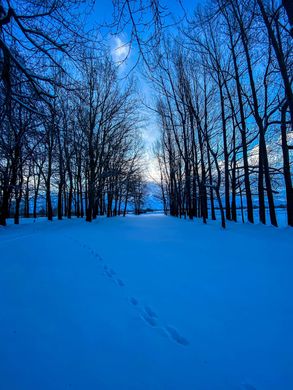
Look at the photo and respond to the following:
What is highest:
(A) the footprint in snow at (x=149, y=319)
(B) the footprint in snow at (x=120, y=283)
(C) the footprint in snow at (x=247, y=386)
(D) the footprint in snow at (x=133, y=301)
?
(B) the footprint in snow at (x=120, y=283)

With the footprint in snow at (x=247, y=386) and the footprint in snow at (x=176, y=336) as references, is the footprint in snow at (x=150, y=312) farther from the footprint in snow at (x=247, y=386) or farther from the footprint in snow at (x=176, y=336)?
the footprint in snow at (x=247, y=386)

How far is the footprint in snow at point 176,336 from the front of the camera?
1.89 metres

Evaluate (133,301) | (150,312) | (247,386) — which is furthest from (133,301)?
(247,386)

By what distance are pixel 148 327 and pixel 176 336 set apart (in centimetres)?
30

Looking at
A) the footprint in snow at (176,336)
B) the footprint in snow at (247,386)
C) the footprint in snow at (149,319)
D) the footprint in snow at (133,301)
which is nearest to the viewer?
the footprint in snow at (247,386)

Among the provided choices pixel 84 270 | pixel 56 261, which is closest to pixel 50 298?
pixel 84 270

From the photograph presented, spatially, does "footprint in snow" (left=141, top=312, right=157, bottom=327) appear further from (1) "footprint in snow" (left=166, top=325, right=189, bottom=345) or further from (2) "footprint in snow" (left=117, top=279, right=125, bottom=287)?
(2) "footprint in snow" (left=117, top=279, right=125, bottom=287)

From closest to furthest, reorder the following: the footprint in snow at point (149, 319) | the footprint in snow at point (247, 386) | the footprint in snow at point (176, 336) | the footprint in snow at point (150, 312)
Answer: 1. the footprint in snow at point (247, 386)
2. the footprint in snow at point (176, 336)
3. the footprint in snow at point (149, 319)
4. the footprint in snow at point (150, 312)

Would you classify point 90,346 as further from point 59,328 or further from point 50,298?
point 50,298

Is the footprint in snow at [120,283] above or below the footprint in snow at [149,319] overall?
above

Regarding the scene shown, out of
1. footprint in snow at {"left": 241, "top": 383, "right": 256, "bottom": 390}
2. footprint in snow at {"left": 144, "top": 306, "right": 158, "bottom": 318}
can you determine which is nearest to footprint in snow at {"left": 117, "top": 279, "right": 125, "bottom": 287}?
footprint in snow at {"left": 144, "top": 306, "right": 158, "bottom": 318}

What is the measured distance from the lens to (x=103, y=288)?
3.10 meters

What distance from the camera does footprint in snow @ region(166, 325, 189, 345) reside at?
1894 millimetres

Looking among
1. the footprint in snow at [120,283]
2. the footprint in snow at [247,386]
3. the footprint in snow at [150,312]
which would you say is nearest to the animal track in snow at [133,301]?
the footprint in snow at [150,312]
